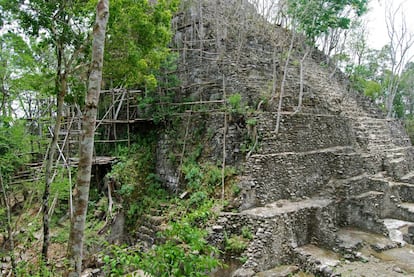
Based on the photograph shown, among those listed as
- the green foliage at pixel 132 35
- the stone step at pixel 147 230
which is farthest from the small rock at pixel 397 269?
the green foliage at pixel 132 35

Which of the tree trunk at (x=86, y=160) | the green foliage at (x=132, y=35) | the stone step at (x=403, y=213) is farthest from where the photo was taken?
the stone step at (x=403, y=213)

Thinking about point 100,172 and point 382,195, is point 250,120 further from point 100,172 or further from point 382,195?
point 100,172

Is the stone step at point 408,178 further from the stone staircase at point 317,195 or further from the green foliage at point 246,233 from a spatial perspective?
the green foliage at point 246,233

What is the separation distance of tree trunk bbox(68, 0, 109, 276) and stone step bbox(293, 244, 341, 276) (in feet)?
17.8

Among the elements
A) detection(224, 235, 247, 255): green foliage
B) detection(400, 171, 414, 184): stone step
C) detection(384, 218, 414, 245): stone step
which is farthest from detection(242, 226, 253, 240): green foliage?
detection(400, 171, 414, 184): stone step

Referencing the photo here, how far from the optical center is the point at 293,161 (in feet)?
32.9

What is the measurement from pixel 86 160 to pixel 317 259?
5.97 metres

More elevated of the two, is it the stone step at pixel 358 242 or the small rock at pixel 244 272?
the stone step at pixel 358 242

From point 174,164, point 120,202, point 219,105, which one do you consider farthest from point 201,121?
point 120,202

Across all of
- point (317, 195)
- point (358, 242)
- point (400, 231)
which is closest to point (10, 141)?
point (317, 195)

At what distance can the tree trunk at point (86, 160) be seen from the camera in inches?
172

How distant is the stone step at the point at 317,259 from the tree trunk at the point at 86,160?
5.43 meters

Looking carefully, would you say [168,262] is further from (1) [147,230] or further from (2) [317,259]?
(1) [147,230]

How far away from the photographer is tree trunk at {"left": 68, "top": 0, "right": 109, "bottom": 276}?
4.36 metres
